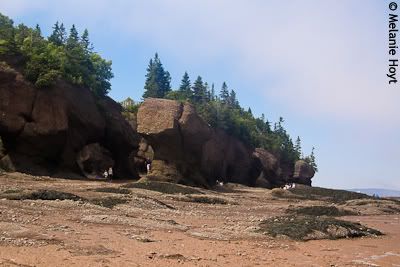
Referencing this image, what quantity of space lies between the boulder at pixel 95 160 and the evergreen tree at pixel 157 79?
49.1 metres

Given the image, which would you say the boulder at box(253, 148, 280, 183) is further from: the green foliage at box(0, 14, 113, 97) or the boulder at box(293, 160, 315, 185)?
the green foliage at box(0, 14, 113, 97)

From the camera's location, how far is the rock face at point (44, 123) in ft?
137

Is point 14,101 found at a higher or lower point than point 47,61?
lower

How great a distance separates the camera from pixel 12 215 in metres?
16.6

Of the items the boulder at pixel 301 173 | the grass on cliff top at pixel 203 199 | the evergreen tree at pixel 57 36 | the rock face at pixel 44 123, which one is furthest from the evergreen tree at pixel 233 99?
the grass on cliff top at pixel 203 199

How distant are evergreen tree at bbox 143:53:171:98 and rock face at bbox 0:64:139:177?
6579cm

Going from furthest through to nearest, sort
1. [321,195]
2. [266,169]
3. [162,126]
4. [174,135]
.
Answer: [266,169], [321,195], [174,135], [162,126]

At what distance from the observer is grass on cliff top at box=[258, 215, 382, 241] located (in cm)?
1955

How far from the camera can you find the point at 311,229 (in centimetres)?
2055

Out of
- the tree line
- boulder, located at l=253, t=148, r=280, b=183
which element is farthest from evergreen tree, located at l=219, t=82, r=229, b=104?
boulder, located at l=253, t=148, r=280, b=183

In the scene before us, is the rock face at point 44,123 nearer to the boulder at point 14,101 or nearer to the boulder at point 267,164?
the boulder at point 14,101

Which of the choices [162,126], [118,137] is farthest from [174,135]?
[118,137]

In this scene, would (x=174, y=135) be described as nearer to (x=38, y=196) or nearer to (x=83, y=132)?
(x=83, y=132)

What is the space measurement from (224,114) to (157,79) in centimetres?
4496
